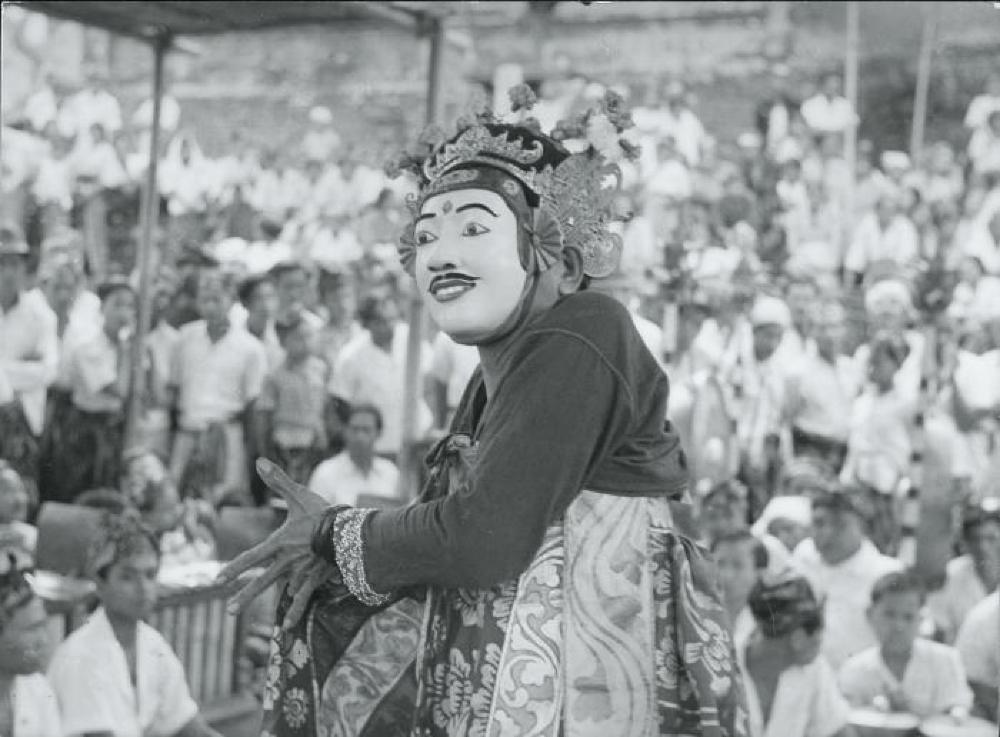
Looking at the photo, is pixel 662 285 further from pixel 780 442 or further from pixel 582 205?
pixel 582 205

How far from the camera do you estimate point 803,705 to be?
4602 mm

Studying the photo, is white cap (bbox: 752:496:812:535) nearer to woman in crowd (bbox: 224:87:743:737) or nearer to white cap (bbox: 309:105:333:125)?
woman in crowd (bbox: 224:87:743:737)

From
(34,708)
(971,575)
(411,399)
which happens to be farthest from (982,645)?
(34,708)

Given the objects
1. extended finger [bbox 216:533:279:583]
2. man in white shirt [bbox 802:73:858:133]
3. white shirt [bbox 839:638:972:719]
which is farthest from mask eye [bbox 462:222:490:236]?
man in white shirt [bbox 802:73:858:133]

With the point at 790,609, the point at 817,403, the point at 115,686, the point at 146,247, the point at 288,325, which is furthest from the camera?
the point at 817,403

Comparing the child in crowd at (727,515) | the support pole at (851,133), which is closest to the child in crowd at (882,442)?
the child in crowd at (727,515)

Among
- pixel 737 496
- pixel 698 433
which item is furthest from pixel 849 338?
pixel 737 496

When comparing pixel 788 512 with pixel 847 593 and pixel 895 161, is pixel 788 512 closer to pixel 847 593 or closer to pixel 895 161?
pixel 847 593

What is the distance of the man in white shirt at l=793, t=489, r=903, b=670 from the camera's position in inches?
229

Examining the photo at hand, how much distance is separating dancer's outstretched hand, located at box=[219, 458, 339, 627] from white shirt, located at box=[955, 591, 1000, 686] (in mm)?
3429

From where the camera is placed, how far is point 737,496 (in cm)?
626

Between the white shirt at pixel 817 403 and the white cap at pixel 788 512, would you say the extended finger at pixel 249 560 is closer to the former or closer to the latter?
the white cap at pixel 788 512

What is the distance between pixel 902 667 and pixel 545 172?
10.0ft

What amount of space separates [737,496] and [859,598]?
1.97 ft
